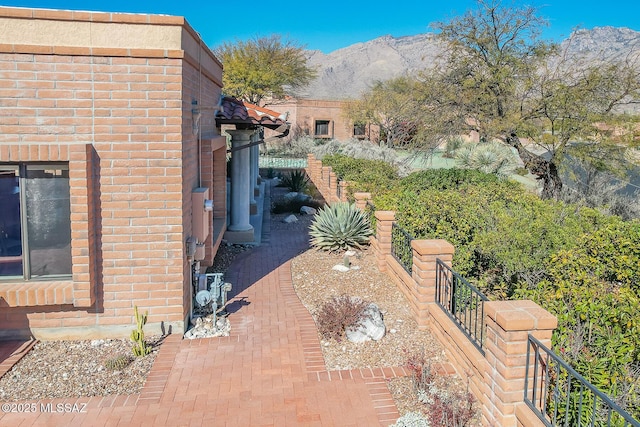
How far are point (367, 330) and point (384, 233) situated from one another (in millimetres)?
3111

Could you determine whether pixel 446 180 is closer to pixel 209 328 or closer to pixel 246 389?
pixel 209 328

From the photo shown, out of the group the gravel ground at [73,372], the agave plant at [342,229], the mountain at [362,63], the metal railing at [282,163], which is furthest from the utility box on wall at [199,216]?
the mountain at [362,63]

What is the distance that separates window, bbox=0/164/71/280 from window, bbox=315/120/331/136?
146 feet

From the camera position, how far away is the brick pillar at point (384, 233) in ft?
30.1

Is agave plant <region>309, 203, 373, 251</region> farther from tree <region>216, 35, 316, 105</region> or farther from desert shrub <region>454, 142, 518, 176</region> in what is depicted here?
tree <region>216, 35, 316, 105</region>

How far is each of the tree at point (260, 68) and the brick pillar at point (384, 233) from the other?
3421cm

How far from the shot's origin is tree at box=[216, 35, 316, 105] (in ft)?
137

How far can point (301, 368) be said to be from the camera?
5723 millimetres

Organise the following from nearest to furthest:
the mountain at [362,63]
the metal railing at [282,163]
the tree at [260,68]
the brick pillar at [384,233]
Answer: the brick pillar at [384,233] < the metal railing at [282,163] < the tree at [260,68] < the mountain at [362,63]

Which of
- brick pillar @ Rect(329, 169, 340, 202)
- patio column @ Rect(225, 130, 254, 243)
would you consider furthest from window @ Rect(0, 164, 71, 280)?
brick pillar @ Rect(329, 169, 340, 202)

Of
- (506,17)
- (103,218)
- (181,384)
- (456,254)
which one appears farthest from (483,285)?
(506,17)

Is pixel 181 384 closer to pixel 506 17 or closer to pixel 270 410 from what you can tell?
pixel 270 410

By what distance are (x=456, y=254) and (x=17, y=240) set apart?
589 cm

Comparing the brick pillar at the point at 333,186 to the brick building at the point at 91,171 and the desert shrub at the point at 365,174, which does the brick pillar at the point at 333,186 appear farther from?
the brick building at the point at 91,171
